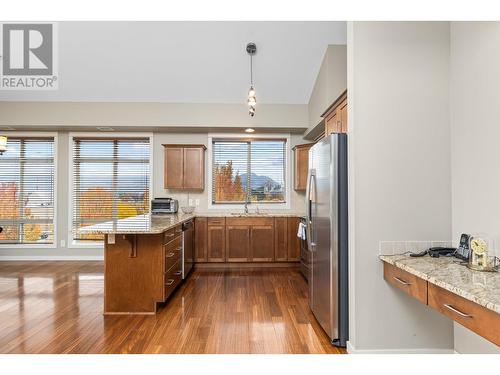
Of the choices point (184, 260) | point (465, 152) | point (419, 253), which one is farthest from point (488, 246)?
point (184, 260)

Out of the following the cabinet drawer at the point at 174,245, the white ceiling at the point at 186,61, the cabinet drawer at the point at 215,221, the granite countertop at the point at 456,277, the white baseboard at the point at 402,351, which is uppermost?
the white ceiling at the point at 186,61

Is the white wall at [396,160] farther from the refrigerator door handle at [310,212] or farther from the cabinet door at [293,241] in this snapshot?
the cabinet door at [293,241]

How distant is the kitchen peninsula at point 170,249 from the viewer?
3207 millimetres

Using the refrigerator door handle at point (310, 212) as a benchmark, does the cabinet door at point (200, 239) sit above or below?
below

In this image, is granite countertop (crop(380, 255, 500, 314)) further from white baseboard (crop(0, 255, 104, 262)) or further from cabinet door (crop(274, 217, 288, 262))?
white baseboard (crop(0, 255, 104, 262))

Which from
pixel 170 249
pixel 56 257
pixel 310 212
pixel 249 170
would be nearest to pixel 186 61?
pixel 249 170

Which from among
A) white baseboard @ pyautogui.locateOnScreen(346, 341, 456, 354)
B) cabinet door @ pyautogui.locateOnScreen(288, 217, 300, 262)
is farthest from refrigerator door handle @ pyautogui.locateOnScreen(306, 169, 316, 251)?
cabinet door @ pyautogui.locateOnScreen(288, 217, 300, 262)

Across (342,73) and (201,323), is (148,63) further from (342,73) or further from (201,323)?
(201,323)

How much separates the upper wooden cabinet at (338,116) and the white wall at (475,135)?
1.13 metres

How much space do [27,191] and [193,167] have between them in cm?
330

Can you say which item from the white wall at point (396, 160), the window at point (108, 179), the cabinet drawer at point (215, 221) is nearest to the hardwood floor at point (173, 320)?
the white wall at point (396, 160)

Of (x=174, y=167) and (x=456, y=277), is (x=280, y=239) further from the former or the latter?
(x=456, y=277)

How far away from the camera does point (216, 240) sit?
5309mm
